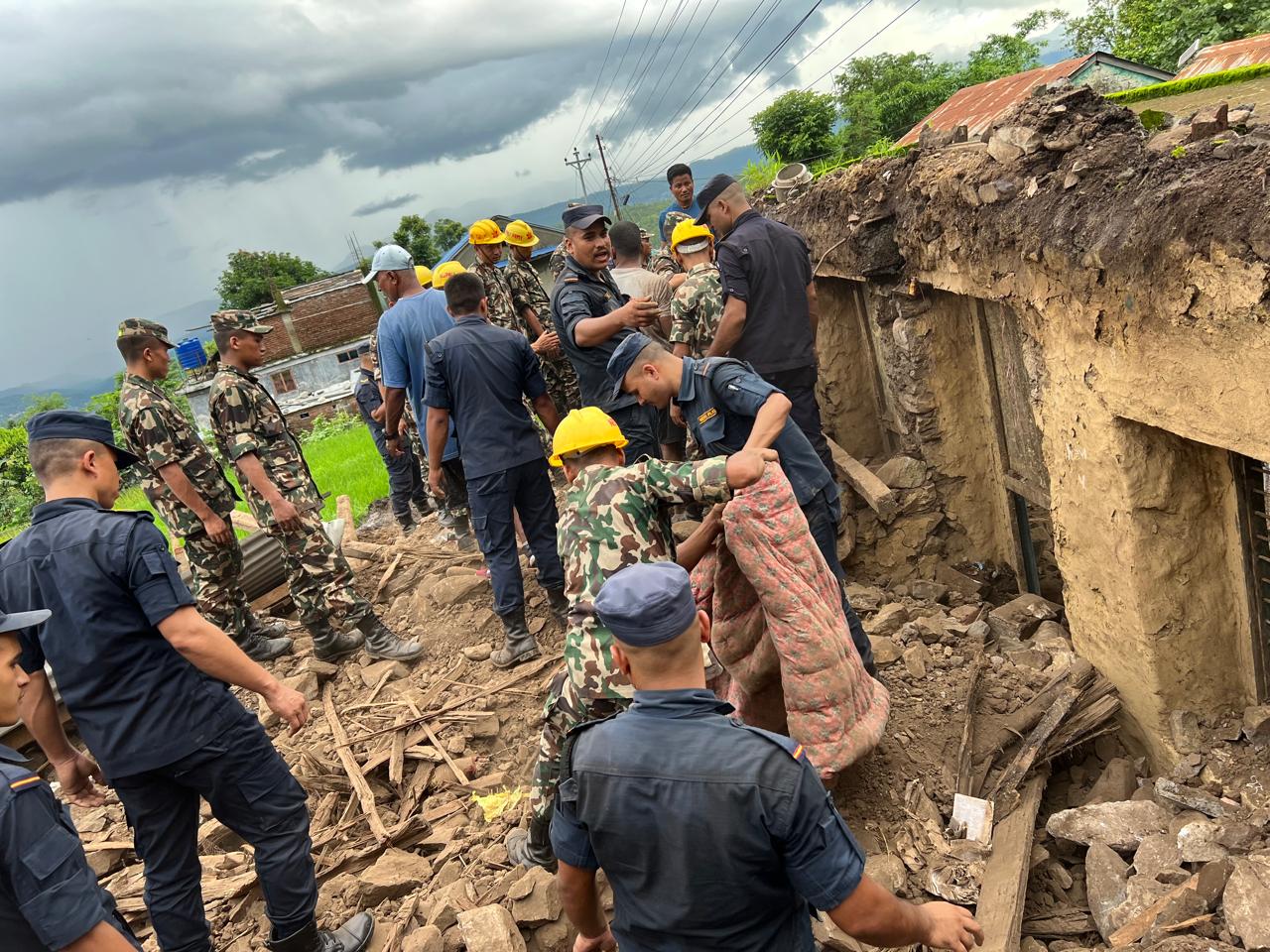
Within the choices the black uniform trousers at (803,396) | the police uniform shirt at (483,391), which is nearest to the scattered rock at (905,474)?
the black uniform trousers at (803,396)

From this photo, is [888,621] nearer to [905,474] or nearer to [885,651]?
[885,651]

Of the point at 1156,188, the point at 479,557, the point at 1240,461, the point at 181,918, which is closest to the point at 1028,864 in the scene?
the point at 1240,461

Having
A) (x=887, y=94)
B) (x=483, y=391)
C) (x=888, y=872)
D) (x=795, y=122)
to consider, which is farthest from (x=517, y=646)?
(x=887, y=94)

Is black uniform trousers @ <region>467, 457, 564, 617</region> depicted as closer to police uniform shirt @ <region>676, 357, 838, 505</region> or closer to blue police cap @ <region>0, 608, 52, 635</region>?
police uniform shirt @ <region>676, 357, 838, 505</region>

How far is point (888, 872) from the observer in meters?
3.24

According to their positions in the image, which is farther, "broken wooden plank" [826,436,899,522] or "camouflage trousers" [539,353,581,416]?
"camouflage trousers" [539,353,581,416]

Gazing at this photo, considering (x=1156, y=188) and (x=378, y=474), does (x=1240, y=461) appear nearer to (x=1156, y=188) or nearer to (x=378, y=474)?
(x=1156, y=188)

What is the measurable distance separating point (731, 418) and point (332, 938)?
2.84 m

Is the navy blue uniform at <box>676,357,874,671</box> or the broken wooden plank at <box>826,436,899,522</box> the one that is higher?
the navy blue uniform at <box>676,357,874,671</box>

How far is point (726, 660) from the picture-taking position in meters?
3.63

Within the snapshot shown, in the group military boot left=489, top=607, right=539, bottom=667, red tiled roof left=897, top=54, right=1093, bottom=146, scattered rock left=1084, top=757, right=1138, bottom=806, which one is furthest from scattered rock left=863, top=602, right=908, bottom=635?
red tiled roof left=897, top=54, right=1093, bottom=146

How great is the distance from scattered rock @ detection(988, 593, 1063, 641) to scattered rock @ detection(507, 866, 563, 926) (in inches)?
120

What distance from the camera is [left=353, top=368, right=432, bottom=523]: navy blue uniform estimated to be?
873 cm

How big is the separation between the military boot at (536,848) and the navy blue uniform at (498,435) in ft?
6.12
